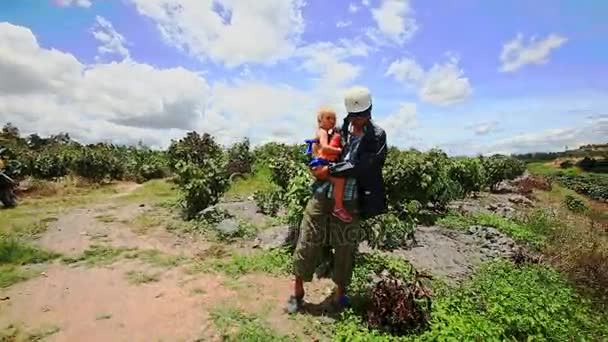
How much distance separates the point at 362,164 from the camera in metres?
3.99

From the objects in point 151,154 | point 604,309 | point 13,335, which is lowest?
point 604,309

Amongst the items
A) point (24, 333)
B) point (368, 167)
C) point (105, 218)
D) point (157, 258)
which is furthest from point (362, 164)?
point (105, 218)

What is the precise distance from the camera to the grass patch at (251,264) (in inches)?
223

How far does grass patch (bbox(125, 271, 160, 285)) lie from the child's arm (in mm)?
2784

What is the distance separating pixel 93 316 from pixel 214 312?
45.5 inches

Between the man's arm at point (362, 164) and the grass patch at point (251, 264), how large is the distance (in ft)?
6.87

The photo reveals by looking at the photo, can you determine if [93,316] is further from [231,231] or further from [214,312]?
[231,231]

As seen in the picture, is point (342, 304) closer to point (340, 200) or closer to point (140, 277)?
point (340, 200)

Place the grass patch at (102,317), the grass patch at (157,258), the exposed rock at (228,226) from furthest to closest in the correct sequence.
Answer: the exposed rock at (228,226), the grass patch at (157,258), the grass patch at (102,317)

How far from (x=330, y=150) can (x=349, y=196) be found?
0.45 metres

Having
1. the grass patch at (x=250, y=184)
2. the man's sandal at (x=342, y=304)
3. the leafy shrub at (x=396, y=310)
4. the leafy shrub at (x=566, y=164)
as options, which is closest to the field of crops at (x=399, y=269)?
the leafy shrub at (x=396, y=310)

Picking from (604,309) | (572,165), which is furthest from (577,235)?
(572,165)

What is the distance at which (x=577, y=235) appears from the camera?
29.1 ft

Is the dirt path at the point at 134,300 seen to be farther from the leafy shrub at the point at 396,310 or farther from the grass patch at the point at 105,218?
the grass patch at the point at 105,218
